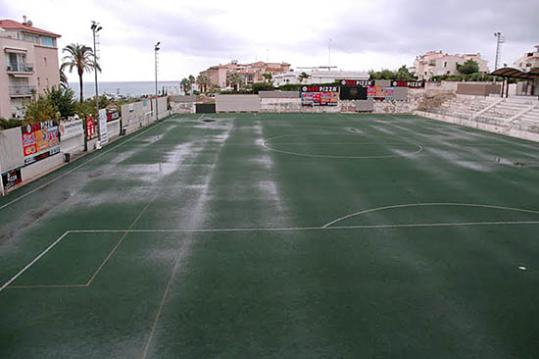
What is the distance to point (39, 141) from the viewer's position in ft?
83.3

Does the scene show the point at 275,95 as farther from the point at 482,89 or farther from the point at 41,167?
the point at 41,167

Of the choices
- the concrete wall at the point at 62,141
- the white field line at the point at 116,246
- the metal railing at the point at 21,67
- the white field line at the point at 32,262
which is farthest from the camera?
the metal railing at the point at 21,67

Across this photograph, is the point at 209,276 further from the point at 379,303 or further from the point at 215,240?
the point at 379,303

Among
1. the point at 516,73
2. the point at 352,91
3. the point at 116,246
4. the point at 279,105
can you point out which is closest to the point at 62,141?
the point at 116,246

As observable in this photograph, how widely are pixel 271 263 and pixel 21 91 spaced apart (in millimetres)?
62440

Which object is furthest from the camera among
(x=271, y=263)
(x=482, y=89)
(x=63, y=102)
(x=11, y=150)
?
(x=482, y=89)

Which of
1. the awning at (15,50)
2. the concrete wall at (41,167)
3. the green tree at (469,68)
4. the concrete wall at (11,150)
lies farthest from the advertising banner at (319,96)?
the green tree at (469,68)

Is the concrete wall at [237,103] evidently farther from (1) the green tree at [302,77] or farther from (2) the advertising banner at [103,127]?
(1) the green tree at [302,77]

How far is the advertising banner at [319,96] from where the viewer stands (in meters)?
73.9

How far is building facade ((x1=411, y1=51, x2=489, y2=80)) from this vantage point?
6043 inches

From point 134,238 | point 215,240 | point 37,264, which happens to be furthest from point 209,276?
point 37,264

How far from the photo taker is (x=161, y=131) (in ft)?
152

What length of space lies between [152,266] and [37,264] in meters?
3.32

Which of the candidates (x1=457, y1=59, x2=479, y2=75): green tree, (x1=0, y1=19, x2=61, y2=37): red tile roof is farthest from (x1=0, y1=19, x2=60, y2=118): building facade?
(x1=457, y1=59, x2=479, y2=75): green tree
